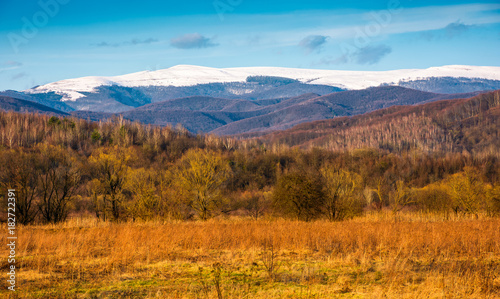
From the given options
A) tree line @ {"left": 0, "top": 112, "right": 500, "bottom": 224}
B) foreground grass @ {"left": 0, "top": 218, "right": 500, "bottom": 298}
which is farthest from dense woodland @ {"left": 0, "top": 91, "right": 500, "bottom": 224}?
foreground grass @ {"left": 0, "top": 218, "right": 500, "bottom": 298}

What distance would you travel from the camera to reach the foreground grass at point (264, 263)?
10078mm

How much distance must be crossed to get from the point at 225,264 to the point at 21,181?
31382 mm

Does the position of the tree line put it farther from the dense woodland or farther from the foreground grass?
the foreground grass

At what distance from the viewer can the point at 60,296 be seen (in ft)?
32.3

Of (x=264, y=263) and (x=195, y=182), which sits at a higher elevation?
(x=264, y=263)

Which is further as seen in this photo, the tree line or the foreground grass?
the tree line

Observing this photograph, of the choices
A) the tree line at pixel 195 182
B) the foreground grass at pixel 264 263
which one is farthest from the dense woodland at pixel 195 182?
the foreground grass at pixel 264 263

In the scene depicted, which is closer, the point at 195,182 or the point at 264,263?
the point at 264,263

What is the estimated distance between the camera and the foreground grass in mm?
10078

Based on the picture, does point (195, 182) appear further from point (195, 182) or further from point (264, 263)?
point (264, 263)

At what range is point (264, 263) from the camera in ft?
38.2

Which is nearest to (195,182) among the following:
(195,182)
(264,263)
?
(195,182)

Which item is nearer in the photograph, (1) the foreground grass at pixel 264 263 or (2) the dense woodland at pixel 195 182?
(1) the foreground grass at pixel 264 263

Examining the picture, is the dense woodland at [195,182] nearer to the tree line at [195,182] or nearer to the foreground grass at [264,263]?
the tree line at [195,182]
